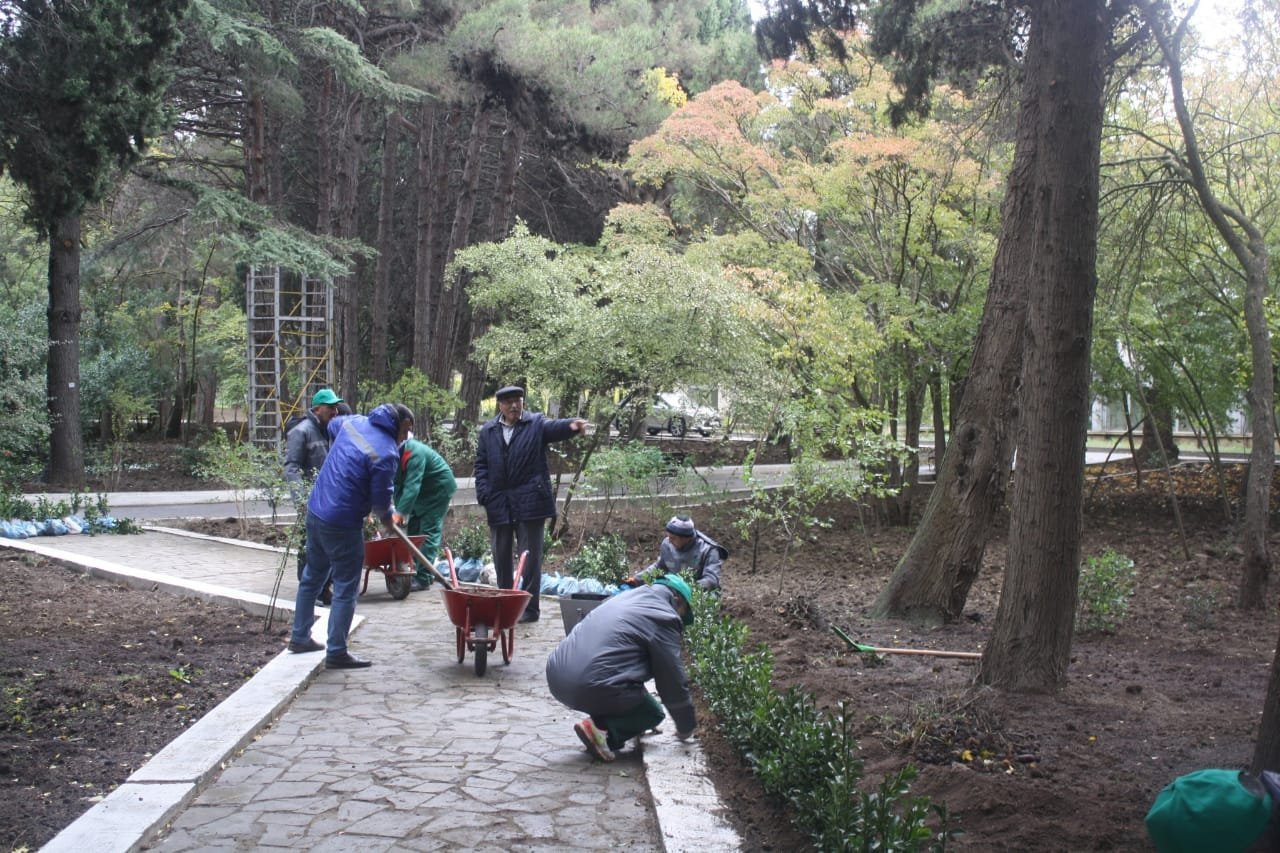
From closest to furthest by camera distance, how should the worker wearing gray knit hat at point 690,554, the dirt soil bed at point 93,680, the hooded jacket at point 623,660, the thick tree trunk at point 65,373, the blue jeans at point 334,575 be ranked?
the dirt soil bed at point 93,680
the hooded jacket at point 623,660
the blue jeans at point 334,575
the worker wearing gray knit hat at point 690,554
the thick tree trunk at point 65,373

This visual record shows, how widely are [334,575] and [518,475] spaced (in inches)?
75.4

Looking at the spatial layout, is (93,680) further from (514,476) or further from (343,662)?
(514,476)

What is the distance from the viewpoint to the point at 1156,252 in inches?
573

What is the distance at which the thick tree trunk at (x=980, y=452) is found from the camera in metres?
9.18

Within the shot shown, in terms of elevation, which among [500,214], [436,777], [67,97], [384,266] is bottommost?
[436,777]

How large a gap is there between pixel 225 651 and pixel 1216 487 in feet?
61.8

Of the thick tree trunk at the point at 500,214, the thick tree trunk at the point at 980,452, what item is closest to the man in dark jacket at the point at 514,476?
the thick tree trunk at the point at 980,452

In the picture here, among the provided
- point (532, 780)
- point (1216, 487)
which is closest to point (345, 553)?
point (532, 780)

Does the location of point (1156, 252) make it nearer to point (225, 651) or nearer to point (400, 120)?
point (225, 651)

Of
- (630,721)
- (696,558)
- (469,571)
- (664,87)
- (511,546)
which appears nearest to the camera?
(630,721)

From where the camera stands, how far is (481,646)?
24.7 feet

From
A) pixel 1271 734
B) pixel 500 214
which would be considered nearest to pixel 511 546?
pixel 1271 734

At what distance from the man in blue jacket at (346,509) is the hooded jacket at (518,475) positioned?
1.45m

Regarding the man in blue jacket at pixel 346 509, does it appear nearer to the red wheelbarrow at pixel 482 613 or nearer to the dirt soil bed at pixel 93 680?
the dirt soil bed at pixel 93 680
